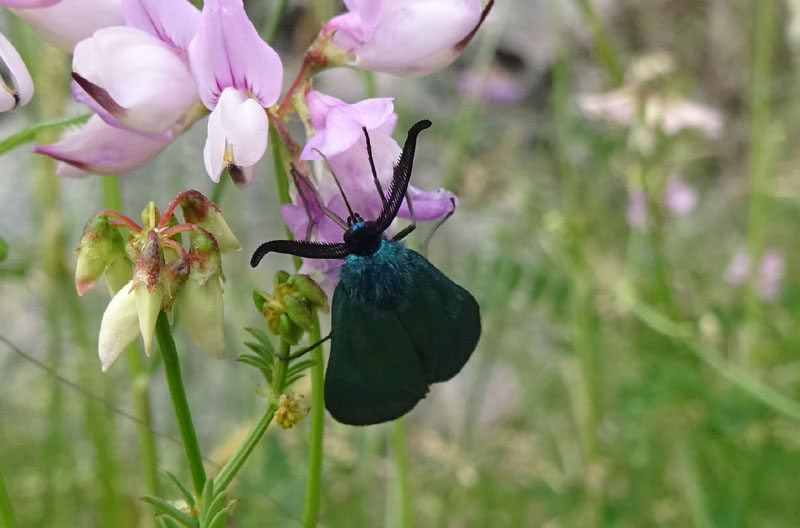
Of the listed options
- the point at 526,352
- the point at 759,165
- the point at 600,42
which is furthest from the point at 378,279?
the point at 526,352

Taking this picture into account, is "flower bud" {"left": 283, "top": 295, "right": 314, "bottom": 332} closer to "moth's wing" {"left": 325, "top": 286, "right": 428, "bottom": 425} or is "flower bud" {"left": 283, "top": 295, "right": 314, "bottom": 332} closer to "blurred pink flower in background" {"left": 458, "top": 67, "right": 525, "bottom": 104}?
"moth's wing" {"left": 325, "top": 286, "right": 428, "bottom": 425}

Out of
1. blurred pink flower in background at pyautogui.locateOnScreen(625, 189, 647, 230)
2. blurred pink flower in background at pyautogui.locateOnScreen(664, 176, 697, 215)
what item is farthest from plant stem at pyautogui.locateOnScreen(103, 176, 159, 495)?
blurred pink flower in background at pyautogui.locateOnScreen(664, 176, 697, 215)

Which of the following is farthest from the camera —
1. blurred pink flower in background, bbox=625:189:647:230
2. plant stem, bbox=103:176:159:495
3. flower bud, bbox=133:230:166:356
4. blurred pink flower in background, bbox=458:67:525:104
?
blurred pink flower in background, bbox=458:67:525:104

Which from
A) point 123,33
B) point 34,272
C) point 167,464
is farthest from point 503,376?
point 123,33

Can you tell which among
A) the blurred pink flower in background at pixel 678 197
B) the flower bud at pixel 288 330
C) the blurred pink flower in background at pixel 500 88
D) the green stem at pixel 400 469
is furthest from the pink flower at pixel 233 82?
the blurred pink flower in background at pixel 500 88

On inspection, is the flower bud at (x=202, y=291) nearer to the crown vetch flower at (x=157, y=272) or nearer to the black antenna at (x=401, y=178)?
the crown vetch flower at (x=157, y=272)

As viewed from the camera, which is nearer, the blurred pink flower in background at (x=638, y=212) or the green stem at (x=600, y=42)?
the green stem at (x=600, y=42)

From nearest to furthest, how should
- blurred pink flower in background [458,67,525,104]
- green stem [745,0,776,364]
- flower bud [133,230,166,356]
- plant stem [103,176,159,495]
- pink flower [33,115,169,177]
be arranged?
1. flower bud [133,230,166,356]
2. pink flower [33,115,169,177]
3. plant stem [103,176,159,495]
4. green stem [745,0,776,364]
5. blurred pink flower in background [458,67,525,104]
